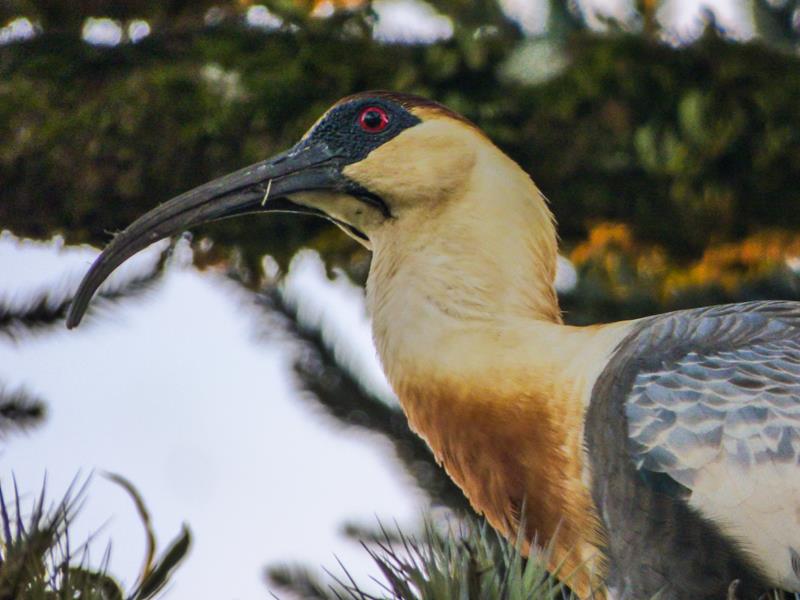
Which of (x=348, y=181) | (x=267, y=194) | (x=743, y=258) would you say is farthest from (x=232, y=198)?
(x=743, y=258)

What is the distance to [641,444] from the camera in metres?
2.73

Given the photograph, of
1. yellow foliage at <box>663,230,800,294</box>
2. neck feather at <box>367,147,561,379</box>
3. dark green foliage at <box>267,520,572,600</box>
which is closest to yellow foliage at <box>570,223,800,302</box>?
yellow foliage at <box>663,230,800,294</box>

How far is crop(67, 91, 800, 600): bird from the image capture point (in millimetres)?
2691

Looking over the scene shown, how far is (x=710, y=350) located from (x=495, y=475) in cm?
46

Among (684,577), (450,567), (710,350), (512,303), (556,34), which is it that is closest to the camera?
(450,567)

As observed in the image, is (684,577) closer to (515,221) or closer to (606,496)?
(606,496)

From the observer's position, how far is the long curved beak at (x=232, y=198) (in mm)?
3223

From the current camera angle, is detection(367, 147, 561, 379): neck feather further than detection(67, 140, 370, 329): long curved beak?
No

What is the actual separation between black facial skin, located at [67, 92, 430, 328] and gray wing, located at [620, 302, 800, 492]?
27.2 inches

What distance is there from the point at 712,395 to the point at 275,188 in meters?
1.00

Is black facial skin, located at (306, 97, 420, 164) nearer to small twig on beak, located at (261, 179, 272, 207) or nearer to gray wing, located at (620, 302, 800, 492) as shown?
small twig on beak, located at (261, 179, 272, 207)

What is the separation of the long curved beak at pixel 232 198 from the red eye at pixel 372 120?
106mm

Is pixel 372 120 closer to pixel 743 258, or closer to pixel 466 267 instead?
pixel 466 267

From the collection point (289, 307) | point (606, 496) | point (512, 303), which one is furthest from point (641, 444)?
point (289, 307)
